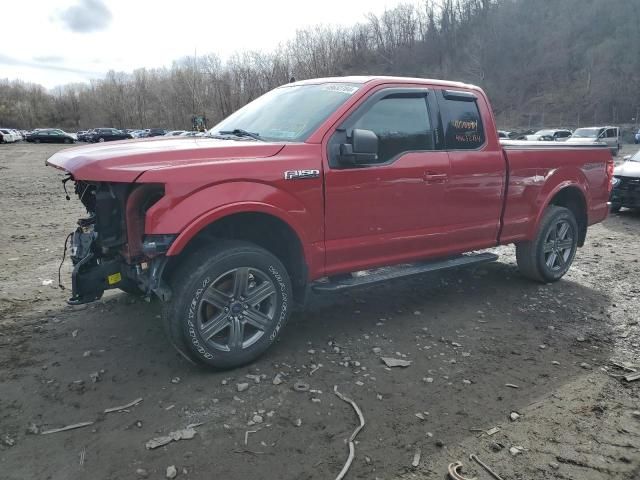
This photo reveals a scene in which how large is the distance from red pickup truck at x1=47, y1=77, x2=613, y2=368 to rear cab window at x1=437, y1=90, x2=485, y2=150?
0.01 metres

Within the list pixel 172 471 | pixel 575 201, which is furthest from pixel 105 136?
pixel 172 471

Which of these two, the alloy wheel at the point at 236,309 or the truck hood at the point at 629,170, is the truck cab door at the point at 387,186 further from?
the truck hood at the point at 629,170

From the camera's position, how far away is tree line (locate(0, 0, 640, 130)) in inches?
2459

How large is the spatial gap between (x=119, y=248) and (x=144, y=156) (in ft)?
2.46

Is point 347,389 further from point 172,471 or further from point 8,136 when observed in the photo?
point 8,136

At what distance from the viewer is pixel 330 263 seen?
397 centimetres

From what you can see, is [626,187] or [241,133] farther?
[626,187]

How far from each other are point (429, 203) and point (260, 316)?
1837mm

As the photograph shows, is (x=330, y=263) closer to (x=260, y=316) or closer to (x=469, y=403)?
(x=260, y=316)

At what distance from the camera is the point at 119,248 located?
3.53 metres

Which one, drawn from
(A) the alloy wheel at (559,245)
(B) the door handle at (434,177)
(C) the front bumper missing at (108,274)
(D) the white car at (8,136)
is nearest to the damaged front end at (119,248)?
(C) the front bumper missing at (108,274)

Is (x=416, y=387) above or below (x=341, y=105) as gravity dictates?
below

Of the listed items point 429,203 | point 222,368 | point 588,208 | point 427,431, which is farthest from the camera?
point 588,208

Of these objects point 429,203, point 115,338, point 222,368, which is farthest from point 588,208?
point 115,338
